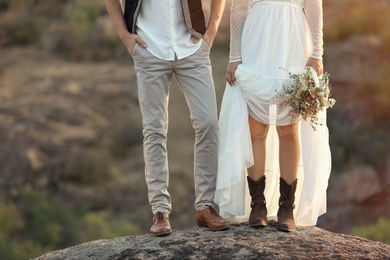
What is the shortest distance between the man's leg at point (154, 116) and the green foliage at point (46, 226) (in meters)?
12.9

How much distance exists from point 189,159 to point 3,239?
4.96 meters

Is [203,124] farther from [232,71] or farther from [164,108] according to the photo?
[232,71]

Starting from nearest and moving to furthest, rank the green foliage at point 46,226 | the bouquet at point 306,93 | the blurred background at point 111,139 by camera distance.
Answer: the bouquet at point 306,93 → the green foliage at point 46,226 → the blurred background at point 111,139

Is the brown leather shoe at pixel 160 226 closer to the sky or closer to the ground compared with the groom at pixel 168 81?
closer to the ground

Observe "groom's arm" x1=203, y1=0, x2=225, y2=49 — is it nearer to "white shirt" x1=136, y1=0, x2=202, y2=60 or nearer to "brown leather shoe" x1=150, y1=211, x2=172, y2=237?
"white shirt" x1=136, y1=0, x2=202, y2=60

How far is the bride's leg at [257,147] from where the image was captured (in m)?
6.55

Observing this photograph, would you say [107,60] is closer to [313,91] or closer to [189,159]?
[189,159]

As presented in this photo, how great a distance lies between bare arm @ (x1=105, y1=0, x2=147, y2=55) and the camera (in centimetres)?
657

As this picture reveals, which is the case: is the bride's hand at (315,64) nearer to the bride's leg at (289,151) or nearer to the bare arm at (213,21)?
the bride's leg at (289,151)

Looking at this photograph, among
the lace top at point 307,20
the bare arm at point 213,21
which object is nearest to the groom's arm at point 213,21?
the bare arm at point 213,21

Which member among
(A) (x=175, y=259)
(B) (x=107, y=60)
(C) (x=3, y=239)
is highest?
(A) (x=175, y=259)

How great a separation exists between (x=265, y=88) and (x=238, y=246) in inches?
41.5

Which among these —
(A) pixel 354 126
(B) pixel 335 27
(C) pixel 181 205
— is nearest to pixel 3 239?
(C) pixel 181 205

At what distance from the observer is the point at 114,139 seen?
24.8 m
